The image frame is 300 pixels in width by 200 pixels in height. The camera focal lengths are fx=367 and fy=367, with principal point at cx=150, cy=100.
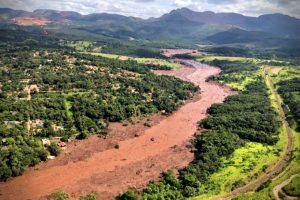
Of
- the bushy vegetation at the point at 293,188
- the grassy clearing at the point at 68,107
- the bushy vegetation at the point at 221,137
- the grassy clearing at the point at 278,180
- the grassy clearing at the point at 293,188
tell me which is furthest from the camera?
the grassy clearing at the point at 68,107

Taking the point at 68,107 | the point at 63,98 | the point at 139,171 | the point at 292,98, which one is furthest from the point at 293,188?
the point at 292,98

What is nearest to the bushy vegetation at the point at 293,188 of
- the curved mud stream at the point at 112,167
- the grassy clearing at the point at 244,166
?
the grassy clearing at the point at 244,166

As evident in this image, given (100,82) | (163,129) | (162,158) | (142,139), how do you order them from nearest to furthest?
1. (162,158)
2. (142,139)
3. (163,129)
4. (100,82)

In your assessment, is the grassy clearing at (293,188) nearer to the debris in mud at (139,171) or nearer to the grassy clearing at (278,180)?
the grassy clearing at (278,180)

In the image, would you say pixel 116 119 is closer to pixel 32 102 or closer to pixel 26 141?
pixel 32 102

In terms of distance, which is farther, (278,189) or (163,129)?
(163,129)

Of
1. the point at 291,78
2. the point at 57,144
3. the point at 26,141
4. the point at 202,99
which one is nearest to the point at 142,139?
the point at 57,144
